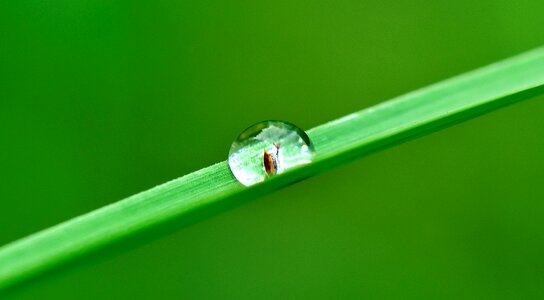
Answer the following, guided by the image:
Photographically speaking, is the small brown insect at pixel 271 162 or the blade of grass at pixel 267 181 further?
the small brown insect at pixel 271 162

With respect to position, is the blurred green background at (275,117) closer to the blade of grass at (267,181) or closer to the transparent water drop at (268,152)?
the transparent water drop at (268,152)

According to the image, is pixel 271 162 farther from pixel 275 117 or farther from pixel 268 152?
pixel 275 117

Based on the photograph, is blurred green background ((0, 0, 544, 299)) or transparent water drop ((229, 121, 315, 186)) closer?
transparent water drop ((229, 121, 315, 186))

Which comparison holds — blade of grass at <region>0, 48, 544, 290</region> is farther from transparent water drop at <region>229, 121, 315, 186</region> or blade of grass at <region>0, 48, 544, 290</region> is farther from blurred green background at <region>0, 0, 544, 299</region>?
blurred green background at <region>0, 0, 544, 299</region>

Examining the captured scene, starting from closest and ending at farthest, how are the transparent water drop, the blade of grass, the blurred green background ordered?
the blade of grass, the transparent water drop, the blurred green background

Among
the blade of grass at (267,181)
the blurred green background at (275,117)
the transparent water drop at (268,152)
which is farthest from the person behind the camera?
the blurred green background at (275,117)

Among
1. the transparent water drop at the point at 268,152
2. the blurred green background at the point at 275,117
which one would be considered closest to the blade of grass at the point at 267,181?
the transparent water drop at the point at 268,152

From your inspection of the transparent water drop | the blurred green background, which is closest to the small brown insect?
the transparent water drop

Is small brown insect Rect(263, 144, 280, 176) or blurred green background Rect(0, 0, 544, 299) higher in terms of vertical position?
blurred green background Rect(0, 0, 544, 299)

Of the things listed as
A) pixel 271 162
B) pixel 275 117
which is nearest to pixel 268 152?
pixel 271 162
